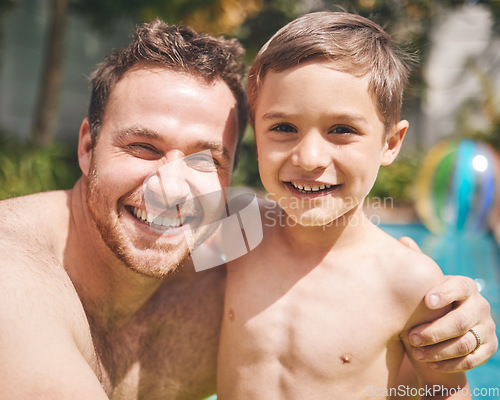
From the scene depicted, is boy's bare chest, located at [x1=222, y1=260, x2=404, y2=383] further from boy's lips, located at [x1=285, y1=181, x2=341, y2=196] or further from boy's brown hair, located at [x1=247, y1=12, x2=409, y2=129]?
boy's brown hair, located at [x1=247, y1=12, x2=409, y2=129]

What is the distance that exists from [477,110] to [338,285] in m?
12.9

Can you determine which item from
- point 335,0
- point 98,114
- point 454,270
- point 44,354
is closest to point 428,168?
point 454,270

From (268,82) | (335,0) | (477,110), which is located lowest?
(268,82)

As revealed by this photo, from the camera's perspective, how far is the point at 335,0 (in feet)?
31.1

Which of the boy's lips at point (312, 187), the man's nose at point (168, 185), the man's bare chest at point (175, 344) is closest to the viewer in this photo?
the boy's lips at point (312, 187)

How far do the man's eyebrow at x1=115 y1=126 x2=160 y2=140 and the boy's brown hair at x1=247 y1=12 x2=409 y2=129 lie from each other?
48cm

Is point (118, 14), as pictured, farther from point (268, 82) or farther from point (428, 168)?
point (268, 82)

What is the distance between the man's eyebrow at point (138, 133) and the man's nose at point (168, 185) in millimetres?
149

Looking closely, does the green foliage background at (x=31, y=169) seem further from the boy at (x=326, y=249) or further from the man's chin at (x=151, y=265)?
the boy at (x=326, y=249)

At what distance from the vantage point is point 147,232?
2150mm

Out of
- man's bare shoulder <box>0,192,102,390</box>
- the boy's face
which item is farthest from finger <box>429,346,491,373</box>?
man's bare shoulder <box>0,192,102,390</box>

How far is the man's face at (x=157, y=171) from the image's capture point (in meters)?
2.13

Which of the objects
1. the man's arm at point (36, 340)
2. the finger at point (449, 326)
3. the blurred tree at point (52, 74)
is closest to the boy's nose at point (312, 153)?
the finger at point (449, 326)

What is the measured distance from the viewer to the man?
1927 millimetres
